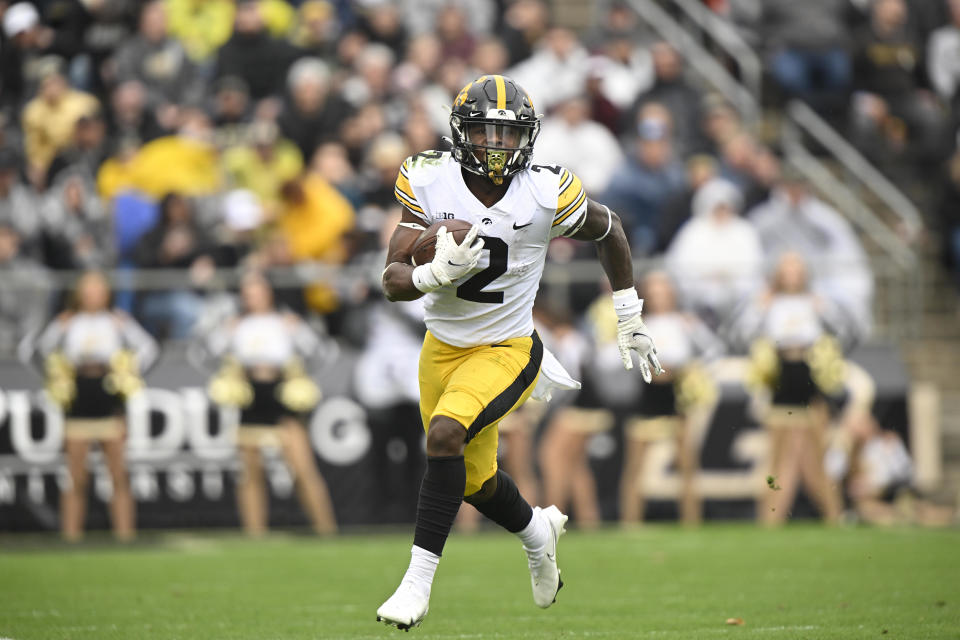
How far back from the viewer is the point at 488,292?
6207 millimetres

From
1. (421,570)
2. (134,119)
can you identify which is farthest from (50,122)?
(421,570)

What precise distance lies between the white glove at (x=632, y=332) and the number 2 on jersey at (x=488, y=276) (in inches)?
21.6

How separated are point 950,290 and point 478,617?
924 centimetres

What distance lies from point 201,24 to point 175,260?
3428mm

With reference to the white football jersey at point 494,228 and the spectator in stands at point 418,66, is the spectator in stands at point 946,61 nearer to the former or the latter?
the spectator in stands at point 418,66

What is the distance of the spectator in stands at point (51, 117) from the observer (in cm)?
1387

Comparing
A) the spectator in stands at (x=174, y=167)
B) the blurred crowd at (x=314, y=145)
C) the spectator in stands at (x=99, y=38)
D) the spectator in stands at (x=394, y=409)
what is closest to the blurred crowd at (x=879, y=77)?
the blurred crowd at (x=314, y=145)

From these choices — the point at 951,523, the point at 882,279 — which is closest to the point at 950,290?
the point at 882,279

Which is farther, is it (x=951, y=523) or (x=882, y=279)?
(x=882, y=279)

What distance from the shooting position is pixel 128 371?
473 inches

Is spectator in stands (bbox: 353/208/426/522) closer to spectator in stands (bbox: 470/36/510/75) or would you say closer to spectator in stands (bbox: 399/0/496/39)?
spectator in stands (bbox: 470/36/510/75)

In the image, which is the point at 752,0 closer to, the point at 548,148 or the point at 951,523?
the point at 548,148

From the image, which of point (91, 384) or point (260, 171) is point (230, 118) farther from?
point (91, 384)

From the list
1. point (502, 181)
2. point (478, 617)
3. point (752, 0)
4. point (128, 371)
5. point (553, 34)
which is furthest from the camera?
point (752, 0)
